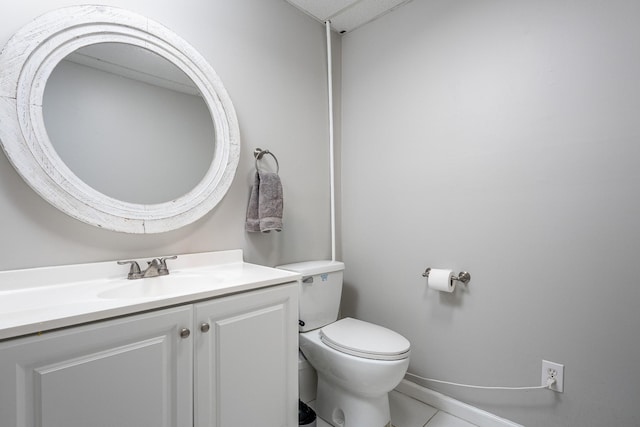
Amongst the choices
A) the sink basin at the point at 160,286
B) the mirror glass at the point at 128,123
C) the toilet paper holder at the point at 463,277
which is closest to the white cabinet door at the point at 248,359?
the sink basin at the point at 160,286

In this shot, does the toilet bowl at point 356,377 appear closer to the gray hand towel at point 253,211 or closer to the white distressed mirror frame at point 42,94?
the gray hand towel at point 253,211

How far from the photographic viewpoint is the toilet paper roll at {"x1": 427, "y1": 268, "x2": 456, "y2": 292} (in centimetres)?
151

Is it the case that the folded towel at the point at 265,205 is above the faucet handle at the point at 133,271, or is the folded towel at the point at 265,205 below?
above

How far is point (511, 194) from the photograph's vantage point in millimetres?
1395

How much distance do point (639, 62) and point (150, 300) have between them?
6.08 feet

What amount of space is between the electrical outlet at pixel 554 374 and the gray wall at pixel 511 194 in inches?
1.0

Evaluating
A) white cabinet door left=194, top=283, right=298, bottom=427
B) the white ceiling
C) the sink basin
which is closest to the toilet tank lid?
white cabinet door left=194, top=283, right=298, bottom=427

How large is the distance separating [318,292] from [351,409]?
0.56m

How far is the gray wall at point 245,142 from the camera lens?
39.8 inches

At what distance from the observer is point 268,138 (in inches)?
66.1

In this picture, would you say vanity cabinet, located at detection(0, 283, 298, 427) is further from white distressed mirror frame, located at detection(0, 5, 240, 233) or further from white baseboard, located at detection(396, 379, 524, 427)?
white baseboard, located at detection(396, 379, 524, 427)

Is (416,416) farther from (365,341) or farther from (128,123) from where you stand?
(128,123)

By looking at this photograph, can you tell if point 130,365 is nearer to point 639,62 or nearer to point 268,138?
point 268,138

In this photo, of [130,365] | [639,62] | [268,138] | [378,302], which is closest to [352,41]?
[268,138]
